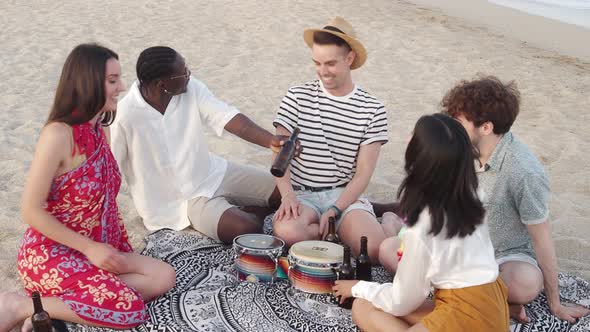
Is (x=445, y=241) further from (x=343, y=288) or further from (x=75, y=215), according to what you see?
(x=75, y=215)

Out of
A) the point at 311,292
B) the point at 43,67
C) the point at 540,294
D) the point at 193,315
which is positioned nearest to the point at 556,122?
the point at 540,294

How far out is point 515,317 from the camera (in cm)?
348

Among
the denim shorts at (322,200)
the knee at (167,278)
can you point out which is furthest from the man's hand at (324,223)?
the knee at (167,278)

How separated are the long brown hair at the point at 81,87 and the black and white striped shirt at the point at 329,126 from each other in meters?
1.23

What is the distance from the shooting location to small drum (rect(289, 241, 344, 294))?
138 inches

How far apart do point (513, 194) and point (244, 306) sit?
148 cm

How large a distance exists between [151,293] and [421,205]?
1.54 metres

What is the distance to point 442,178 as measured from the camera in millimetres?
2699

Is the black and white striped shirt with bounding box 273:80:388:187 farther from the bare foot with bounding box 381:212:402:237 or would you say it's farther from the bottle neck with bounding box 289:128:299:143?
the bare foot with bounding box 381:212:402:237

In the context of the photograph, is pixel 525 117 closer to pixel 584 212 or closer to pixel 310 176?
pixel 584 212

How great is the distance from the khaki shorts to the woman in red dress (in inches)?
33.0

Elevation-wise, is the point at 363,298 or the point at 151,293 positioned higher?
the point at 363,298

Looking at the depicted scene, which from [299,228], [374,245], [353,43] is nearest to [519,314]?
[374,245]

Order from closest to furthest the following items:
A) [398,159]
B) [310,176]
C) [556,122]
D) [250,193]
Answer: [310,176] < [250,193] < [398,159] < [556,122]
